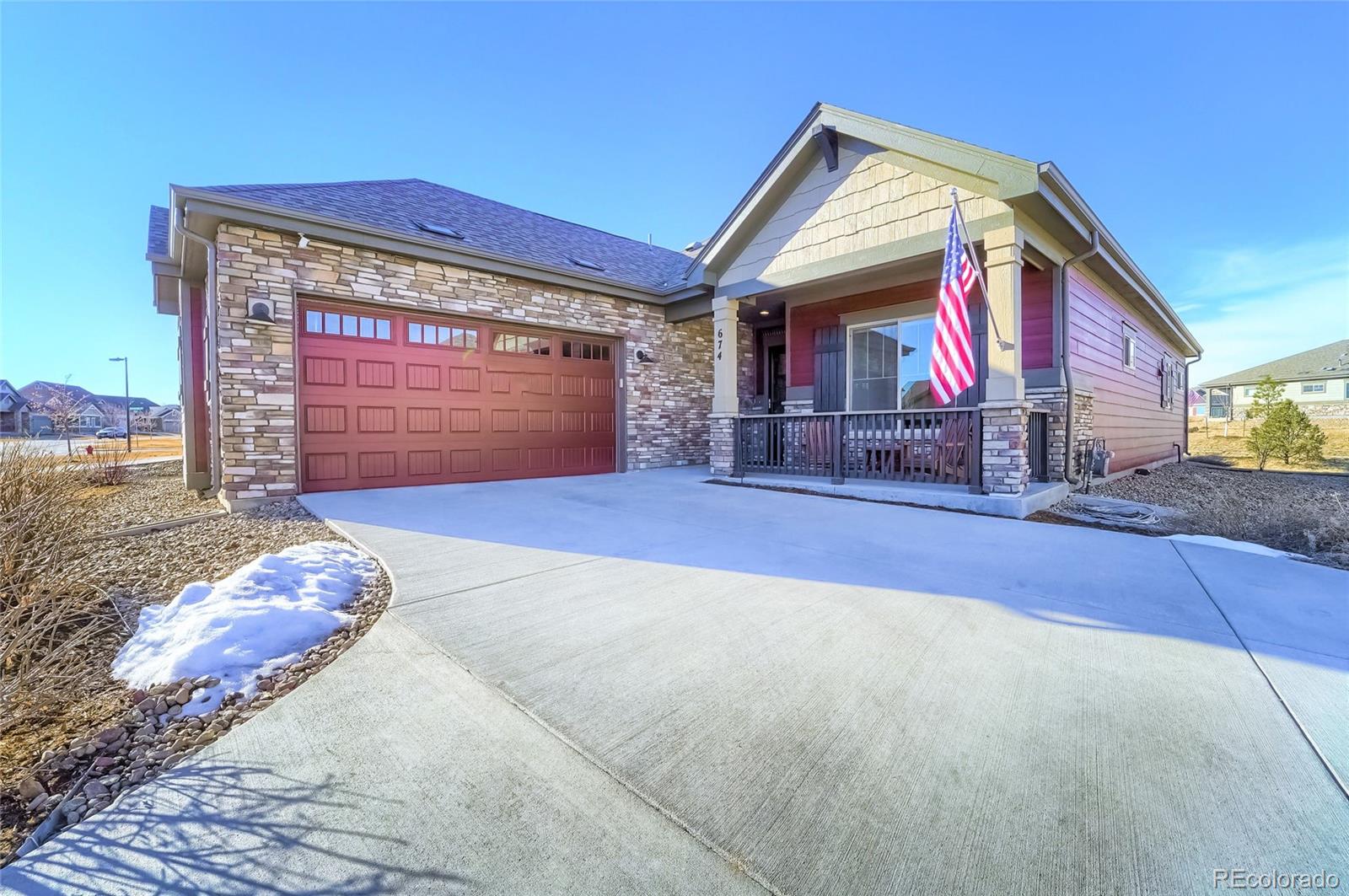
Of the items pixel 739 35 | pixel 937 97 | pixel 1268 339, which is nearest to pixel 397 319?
pixel 739 35

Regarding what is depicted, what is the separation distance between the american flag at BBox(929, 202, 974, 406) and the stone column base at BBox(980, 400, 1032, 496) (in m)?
0.55

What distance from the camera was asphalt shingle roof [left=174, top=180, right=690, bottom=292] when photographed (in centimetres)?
700

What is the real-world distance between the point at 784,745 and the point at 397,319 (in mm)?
7719

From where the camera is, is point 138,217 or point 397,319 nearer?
point 397,319

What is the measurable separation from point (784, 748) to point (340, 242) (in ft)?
26.0

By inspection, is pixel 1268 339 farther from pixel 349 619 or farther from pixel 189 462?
pixel 189 462

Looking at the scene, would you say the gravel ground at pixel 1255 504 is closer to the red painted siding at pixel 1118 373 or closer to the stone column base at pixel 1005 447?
the stone column base at pixel 1005 447

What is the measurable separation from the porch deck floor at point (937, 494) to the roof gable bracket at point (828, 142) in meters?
4.39

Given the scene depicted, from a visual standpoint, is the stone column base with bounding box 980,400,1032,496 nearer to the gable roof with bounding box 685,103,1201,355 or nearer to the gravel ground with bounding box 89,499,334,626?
the gable roof with bounding box 685,103,1201,355

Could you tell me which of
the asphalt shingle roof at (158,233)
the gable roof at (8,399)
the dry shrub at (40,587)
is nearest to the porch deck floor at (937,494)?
the dry shrub at (40,587)

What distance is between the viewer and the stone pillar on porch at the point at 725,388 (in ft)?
27.3

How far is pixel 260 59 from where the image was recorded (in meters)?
7.50

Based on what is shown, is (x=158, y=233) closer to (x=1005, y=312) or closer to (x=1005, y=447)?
(x=1005, y=312)

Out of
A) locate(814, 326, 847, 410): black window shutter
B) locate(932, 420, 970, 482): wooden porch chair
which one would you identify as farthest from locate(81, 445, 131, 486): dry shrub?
locate(932, 420, 970, 482): wooden porch chair
